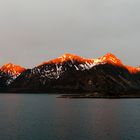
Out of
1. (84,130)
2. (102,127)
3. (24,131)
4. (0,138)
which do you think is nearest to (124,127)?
(102,127)

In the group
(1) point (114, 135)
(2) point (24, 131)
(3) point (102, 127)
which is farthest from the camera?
(3) point (102, 127)

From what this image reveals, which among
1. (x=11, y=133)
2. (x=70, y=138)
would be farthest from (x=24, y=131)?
(x=70, y=138)

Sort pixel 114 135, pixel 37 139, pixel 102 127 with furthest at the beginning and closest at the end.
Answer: pixel 102 127, pixel 114 135, pixel 37 139

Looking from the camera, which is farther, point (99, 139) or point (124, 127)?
point (124, 127)

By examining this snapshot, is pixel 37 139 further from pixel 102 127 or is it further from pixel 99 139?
pixel 102 127

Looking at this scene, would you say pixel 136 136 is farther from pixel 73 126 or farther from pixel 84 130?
pixel 73 126

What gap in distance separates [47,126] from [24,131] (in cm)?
1107

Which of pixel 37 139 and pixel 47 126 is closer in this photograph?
pixel 37 139

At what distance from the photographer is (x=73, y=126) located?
8869 centimetres

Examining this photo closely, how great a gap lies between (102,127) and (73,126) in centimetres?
869

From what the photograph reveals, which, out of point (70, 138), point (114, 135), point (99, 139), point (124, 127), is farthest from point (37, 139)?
point (124, 127)

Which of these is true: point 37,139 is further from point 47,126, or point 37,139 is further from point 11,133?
point 47,126

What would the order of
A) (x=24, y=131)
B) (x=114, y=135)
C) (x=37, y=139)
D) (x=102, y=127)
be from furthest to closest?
(x=102, y=127) < (x=24, y=131) < (x=114, y=135) < (x=37, y=139)

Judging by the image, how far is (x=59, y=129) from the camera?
273 feet
